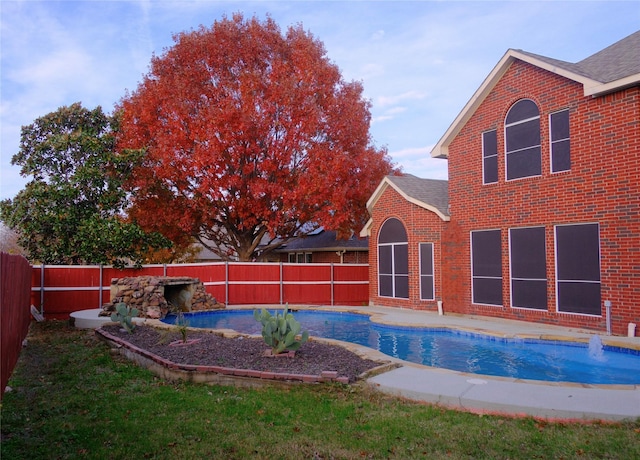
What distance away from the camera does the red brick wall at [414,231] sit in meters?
15.6

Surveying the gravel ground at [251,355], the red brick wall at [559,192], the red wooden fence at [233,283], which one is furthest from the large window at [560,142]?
the red wooden fence at [233,283]

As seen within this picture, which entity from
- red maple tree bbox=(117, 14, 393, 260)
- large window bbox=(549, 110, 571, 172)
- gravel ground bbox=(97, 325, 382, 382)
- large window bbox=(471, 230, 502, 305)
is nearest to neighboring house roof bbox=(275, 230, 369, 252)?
red maple tree bbox=(117, 14, 393, 260)

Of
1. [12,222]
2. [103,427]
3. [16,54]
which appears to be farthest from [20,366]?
[12,222]

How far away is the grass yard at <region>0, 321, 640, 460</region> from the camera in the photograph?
442 centimetres

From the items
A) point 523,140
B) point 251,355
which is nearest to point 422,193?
point 523,140

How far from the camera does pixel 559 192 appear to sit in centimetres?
1202

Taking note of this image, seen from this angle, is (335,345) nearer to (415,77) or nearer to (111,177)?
(415,77)

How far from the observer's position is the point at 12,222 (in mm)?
15914

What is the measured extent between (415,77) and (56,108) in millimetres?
12635

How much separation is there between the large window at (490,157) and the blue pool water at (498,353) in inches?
185

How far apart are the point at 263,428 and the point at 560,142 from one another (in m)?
10.5

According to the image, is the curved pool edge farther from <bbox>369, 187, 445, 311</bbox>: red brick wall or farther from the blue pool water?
<bbox>369, 187, 445, 311</bbox>: red brick wall

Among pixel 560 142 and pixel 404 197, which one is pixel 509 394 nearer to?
pixel 560 142

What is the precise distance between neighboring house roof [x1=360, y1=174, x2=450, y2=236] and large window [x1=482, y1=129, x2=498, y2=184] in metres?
1.85
